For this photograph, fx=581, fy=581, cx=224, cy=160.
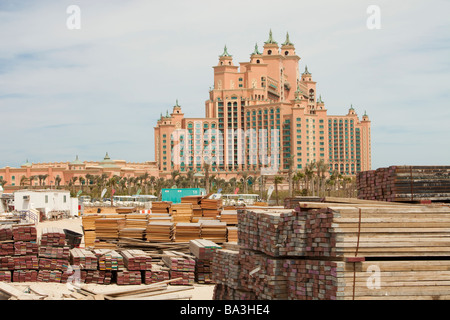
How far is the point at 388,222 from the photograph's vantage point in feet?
35.4

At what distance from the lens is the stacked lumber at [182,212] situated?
29.7m

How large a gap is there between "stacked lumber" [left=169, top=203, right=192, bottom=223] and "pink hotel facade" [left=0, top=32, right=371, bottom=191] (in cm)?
11773

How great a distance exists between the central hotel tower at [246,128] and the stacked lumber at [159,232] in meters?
125

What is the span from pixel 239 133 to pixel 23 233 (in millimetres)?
134453

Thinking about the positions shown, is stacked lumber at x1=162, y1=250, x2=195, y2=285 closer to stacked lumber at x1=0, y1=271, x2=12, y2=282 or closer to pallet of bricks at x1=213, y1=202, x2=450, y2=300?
stacked lumber at x1=0, y1=271, x2=12, y2=282

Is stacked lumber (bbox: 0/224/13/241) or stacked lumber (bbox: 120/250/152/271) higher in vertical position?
stacked lumber (bbox: 0/224/13/241)

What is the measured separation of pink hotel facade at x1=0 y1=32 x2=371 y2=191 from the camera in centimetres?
15038

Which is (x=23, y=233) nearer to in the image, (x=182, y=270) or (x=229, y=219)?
(x=182, y=270)

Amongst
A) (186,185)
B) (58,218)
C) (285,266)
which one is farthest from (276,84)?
(285,266)

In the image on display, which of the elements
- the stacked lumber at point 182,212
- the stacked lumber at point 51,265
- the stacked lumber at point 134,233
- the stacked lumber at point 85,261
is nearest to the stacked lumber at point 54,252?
the stacked lumber at point 51,265

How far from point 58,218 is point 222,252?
46171 mm

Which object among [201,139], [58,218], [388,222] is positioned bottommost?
[58,218]

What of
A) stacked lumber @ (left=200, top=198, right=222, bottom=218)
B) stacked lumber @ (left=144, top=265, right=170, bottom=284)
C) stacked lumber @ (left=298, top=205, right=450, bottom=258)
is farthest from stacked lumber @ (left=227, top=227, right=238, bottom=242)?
stacked lumber @ (left=298, top=205, right=450, bottom=258)
